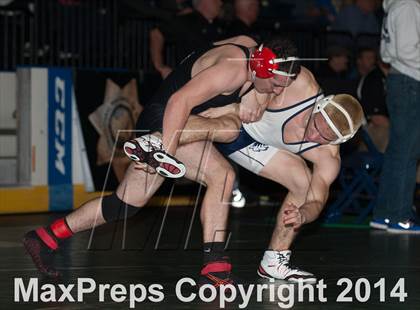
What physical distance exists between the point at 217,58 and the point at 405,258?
282 cm

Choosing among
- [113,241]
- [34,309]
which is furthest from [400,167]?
[34,309]

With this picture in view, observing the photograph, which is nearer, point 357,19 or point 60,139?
point 60,139

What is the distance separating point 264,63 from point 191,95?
0.57 m

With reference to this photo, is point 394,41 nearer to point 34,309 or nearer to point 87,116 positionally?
point 87,116

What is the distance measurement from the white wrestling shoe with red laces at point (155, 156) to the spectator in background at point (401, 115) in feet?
15.8

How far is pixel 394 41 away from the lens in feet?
39.3

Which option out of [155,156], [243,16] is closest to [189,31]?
[243,16]

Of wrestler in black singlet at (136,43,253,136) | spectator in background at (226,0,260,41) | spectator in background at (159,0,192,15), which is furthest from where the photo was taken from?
spectator in background at (159,0,192,15)

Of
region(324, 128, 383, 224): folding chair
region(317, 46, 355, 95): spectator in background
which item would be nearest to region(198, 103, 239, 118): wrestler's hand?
region(324, 128, 383, 224): folding chair

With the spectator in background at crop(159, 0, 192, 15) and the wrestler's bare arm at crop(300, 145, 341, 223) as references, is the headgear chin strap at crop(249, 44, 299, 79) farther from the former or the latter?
the spectator in background at crop(159, 0, 192, 15)

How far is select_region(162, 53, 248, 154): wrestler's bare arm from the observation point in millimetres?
7594

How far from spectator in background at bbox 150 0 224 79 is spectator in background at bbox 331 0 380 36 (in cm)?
440

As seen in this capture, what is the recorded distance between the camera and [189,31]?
14016 mm

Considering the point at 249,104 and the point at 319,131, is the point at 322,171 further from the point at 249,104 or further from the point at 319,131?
the point at 249,104
